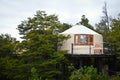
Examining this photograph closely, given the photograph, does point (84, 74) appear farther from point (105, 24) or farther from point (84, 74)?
point (105, 24)

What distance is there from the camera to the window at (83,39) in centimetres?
2562

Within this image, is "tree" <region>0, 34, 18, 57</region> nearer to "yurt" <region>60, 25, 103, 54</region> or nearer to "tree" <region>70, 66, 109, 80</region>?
"yurt" <region>60, 25, 103, 54</region>

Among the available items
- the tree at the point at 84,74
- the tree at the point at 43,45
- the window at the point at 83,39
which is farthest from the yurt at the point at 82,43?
the tree at the point at 84,74

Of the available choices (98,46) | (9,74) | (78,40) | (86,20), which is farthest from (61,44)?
(86,20)

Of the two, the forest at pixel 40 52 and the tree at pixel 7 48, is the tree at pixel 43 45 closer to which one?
the forest at pixel 40 52

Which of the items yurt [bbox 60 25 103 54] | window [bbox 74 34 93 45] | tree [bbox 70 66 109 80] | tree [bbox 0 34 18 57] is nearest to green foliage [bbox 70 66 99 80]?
tree [bbox 70 66 109 80]

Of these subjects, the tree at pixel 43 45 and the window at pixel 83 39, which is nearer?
the tree at pixel 43 45

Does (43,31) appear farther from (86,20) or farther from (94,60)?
(86,20)

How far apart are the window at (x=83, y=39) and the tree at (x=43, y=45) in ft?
4.40

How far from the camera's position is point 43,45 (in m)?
23.5

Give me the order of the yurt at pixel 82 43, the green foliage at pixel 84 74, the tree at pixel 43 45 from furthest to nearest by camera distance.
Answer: the yurt at pixel 82 43, the tree at pixel 43 45, the green foliage at pixel 84 74

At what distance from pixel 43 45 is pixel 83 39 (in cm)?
383

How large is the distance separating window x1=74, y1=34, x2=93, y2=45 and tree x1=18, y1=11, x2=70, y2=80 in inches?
52.8

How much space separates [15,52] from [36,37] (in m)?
3.24
